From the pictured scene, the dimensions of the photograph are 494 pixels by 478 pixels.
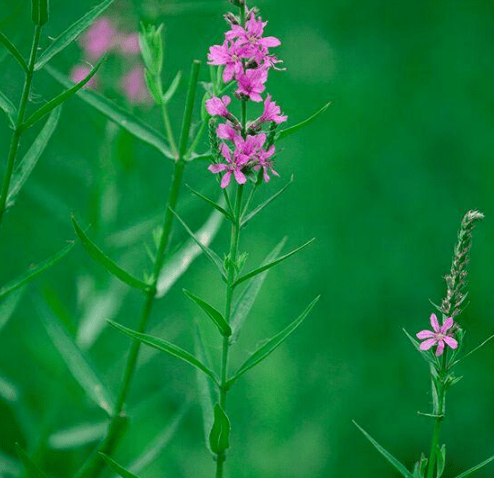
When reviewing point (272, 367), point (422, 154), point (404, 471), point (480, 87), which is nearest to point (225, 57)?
point (404, 471)

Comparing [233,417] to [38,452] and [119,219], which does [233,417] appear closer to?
[119,219]

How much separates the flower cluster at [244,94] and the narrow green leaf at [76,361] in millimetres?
413

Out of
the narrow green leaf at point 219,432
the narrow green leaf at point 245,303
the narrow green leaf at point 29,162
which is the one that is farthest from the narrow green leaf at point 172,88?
the narrow green leaf at point 219,432

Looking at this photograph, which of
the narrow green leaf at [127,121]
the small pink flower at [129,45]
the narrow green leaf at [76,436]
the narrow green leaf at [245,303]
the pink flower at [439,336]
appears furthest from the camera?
the small pink flower at [129,45]

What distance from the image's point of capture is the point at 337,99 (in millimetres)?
3350

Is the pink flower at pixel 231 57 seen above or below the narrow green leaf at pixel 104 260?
above

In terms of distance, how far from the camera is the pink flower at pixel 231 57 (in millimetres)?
921

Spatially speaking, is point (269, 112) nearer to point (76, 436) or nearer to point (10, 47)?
point (10, 47)

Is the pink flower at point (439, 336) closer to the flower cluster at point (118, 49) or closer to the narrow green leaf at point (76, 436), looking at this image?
the narrow green leaf at point (76, 436)

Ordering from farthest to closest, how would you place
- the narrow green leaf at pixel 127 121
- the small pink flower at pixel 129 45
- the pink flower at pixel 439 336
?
the small pink flower at pixel 129 45, the narrow green leaf at pixel 127 121, the pink flower at pixel 439 336

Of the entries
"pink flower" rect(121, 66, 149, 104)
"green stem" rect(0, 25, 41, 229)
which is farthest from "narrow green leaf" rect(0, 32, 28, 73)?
"pink flower" rect(121, 66, 149, 104)

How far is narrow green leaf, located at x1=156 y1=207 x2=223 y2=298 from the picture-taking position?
1207mm

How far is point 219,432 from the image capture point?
0.96 meters

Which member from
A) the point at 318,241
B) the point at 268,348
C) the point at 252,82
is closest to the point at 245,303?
the point at 268,348
